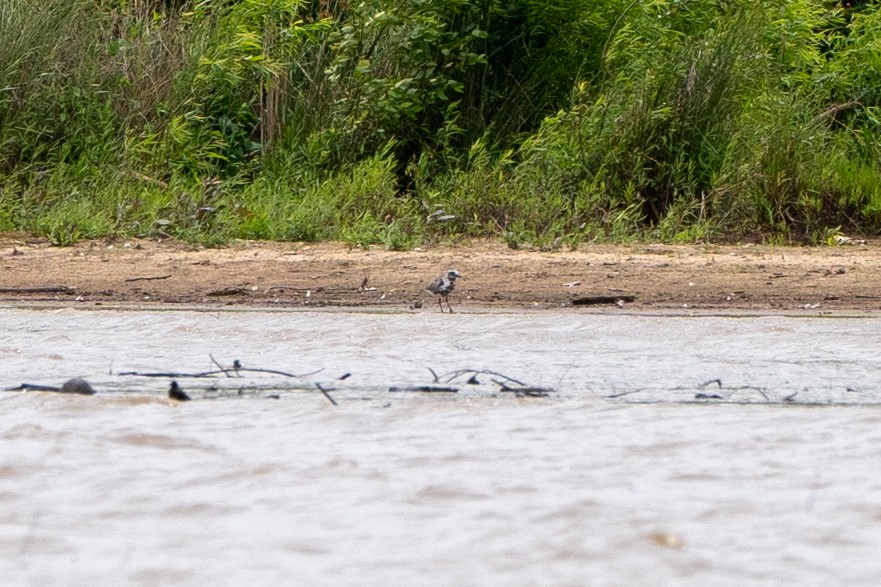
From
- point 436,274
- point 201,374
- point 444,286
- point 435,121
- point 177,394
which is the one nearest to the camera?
point 177,394

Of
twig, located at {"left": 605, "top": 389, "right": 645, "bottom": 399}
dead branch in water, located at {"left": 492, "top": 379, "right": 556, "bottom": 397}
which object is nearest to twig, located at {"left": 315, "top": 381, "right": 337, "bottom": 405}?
dead branch in water, located at {"left": 492, "top": 379, "right": 556, "bottom": 397}

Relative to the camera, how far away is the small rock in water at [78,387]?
12.5 ft

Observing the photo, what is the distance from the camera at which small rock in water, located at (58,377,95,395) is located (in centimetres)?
380

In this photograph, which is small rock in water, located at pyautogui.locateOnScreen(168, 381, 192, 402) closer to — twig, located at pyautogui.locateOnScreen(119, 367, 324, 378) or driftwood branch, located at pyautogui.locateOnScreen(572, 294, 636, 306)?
twig, located at pyautogui.locateOnScreen(119, 367, 324, 378)

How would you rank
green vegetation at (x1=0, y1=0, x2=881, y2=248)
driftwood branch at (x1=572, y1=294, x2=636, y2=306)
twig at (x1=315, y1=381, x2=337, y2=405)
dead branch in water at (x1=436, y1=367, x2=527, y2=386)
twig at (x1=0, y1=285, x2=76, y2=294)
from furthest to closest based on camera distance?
1. green vegetation at (x1=0, y1=0, x2=881, y2=248)
2. twig at (x1=0, y1=285, x2=76, y2=294)
3. driftwood branch at (x1=572, y1=294, x2=636, y2=306)
4. dead branch in water at (x1=436, y1=367, x2=527, y2=386)
5. twig at (x1=315, y1=381, x2=337, y2=405)

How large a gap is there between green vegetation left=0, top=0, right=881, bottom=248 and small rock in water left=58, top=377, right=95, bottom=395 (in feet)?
11.1

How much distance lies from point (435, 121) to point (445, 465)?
6399 millimetres

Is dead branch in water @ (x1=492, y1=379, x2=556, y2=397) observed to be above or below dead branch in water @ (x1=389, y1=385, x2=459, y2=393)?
above

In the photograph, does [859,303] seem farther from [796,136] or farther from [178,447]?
[178,447]

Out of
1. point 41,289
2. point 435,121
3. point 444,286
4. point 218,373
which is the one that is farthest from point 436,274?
point 435,121

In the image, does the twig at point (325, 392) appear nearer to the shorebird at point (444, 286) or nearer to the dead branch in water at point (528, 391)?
the dead branch in water at point (528, 391)

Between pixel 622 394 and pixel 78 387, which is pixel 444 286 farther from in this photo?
pixel 78 387

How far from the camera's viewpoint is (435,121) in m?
9.33

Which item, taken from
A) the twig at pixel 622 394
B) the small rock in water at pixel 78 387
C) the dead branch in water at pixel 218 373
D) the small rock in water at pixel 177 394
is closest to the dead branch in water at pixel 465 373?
the twig at pixel 622 394
